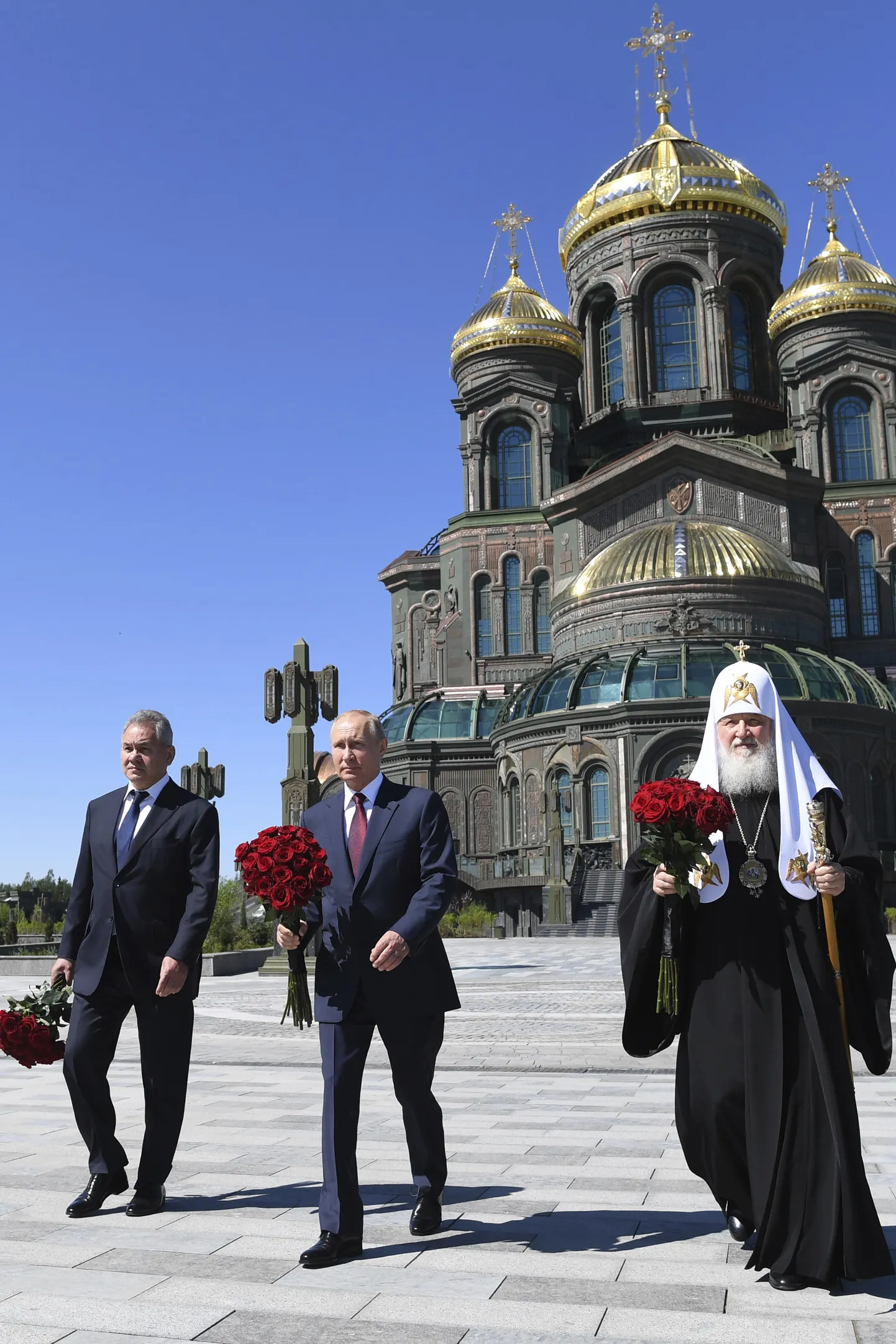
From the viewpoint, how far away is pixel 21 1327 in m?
4.36

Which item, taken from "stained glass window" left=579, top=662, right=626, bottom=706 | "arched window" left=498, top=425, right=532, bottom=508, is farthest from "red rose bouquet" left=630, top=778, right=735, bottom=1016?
"arched window" left=498, top=425, right=532, bottom=508

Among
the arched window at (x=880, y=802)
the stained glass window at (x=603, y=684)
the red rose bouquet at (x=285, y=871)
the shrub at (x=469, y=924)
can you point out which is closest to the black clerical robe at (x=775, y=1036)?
the red rose bouquet at (x=285, y=871)

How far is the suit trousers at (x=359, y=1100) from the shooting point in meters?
5.34

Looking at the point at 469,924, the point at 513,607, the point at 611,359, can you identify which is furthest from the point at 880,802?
the point at 611,359

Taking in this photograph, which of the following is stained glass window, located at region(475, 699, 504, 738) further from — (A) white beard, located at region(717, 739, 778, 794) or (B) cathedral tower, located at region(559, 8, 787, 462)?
(A) white beard, located at region(717, 739, 778, 794)

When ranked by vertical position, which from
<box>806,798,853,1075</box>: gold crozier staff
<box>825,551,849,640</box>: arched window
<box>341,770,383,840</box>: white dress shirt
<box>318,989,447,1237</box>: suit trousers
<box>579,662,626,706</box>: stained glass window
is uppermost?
<box>825,551,849,640</box>: arched window

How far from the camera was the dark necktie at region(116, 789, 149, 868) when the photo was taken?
6410 mm

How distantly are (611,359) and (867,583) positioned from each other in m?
14.9

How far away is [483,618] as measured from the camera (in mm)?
54000

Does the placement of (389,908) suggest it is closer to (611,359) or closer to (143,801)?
(143,801)

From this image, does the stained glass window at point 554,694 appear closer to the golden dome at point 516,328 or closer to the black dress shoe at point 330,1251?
the golden dome at point 516,328

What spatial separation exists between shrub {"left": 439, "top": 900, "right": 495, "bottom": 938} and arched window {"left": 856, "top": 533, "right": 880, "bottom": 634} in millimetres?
18395

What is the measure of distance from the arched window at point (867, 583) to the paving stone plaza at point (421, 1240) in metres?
40.9

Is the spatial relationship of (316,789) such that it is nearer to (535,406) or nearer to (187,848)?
(187,848)
